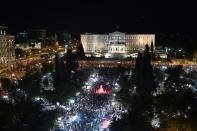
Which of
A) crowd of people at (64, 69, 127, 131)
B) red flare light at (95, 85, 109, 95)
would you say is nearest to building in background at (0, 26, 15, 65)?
crowd of people at (64, 69, 127, 131)

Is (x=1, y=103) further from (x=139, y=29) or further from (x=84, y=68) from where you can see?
(x=139, y=29)

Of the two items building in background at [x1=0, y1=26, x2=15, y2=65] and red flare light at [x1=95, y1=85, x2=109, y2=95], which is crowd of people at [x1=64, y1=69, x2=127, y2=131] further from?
building in background at [x1=0, y1=26, x2=15, y2=65]

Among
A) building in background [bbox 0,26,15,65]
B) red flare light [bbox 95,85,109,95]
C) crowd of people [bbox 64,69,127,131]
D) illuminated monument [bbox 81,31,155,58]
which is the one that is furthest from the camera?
illuminated monument [bbox 81,31,155,58]

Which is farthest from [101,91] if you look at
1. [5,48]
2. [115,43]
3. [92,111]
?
[115,43]

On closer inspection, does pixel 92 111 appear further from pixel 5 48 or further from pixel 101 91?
pixel 5 48

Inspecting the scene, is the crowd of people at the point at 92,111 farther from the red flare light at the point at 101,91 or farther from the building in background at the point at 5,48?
the building in background at the point at 5,48

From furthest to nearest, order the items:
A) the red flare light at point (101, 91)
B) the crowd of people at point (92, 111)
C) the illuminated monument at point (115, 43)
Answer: the illuminated monument at point (115, 43), the red flare light at point (101, 91), the crowd of people at point (92, 111)

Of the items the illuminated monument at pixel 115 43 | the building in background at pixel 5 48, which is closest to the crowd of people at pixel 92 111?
the building in background at pixel 5 48

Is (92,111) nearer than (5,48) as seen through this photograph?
Yes
